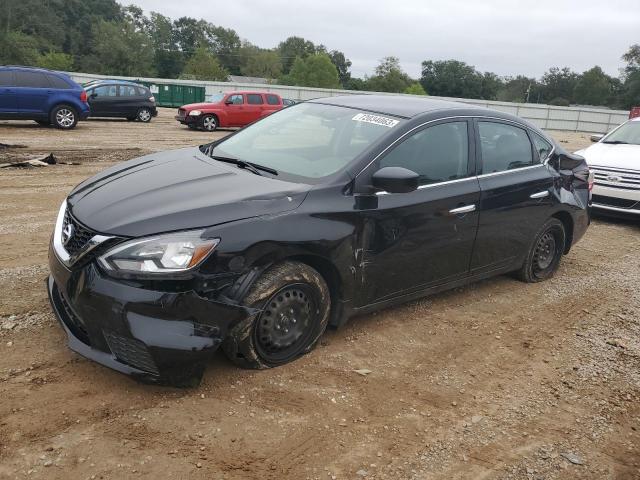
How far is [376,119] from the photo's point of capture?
4.26 m

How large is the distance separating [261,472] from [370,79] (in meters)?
97.0

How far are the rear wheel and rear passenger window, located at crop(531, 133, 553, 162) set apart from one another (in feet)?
60.1

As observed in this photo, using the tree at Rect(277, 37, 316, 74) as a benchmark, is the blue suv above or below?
below

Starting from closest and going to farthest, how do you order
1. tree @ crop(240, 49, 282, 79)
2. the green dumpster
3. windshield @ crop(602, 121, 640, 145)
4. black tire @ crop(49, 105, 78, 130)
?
1. windshield @ crop(602, 121, 640, 145)
2. black tire @ crop(49, 105, 78, 130)
3. the green dumpster
4. tree @ crop(240, 49, 282, 79)

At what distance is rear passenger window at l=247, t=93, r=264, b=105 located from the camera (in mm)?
20656

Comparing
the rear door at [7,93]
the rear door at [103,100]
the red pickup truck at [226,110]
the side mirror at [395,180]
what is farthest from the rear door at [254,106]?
the side mirror at [395,180]

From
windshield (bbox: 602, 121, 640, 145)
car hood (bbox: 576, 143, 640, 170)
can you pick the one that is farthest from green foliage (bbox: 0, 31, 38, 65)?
car hood (bbox: 576, 143, 640, 170)

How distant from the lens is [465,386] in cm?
360

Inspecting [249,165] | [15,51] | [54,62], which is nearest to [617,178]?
[249,165]

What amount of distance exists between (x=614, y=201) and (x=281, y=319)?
6.81m

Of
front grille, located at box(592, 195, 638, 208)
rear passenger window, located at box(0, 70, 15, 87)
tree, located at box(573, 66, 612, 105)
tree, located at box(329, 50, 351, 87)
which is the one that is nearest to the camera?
front grille, located at box(592, 195, 638, 208)

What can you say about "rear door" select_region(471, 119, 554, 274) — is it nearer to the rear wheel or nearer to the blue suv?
the blue suv

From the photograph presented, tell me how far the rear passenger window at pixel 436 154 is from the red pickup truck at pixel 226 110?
15.9 meters

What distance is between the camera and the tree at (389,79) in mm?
88188
